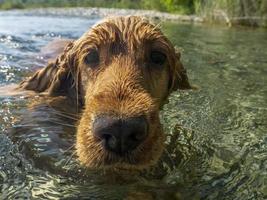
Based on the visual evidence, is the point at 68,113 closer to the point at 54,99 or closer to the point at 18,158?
the point at 54,99

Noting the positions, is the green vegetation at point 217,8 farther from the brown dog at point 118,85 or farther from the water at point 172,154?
the brown dog at point 118,85

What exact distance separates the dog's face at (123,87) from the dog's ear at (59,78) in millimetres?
81

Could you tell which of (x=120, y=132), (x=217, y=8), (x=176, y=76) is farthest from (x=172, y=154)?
(x=217, y=8)

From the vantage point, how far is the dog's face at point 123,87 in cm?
391

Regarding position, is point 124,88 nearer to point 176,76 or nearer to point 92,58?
point 92,58

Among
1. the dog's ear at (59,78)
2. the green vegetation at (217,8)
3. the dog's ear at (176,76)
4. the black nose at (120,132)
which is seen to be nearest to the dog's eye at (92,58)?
the dog's ear at (59,78)

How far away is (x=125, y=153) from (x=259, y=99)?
4.67m

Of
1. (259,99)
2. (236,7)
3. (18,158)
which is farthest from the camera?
(236,7)

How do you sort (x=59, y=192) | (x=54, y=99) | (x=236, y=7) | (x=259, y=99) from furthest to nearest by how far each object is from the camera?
(x=236, y=7), (x=259, y=99), (x=54, y=99), (x=59, y=192)

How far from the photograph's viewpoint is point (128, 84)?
444 centimetres

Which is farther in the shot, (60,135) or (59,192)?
(60,135)

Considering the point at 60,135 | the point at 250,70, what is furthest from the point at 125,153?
the point at 250,70

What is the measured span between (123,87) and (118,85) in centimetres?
6

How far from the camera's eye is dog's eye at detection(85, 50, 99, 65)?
17.3 ft
